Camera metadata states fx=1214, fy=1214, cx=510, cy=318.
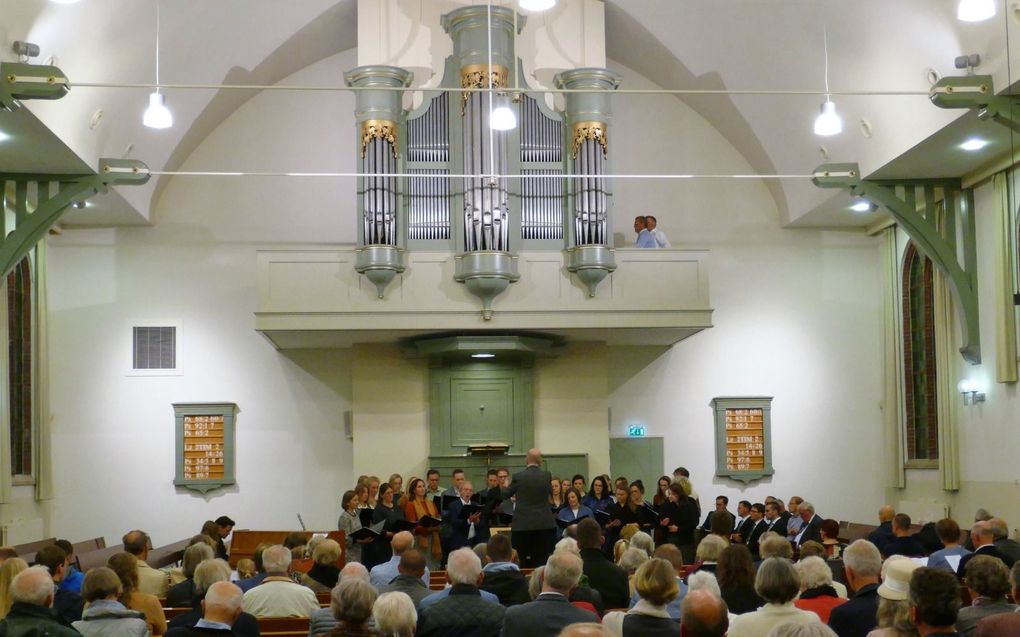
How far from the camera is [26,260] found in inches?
614

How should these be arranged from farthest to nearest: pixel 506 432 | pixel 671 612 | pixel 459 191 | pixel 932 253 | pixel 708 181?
pixel 708 181 → pixel 506 432 → pixel 459 191 → pixel 932 253 → pixel 671 612

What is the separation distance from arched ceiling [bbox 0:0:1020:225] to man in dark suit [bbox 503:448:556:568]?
223 inches

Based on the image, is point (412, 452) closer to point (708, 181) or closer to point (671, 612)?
point (708, 181)

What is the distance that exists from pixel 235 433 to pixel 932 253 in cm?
958

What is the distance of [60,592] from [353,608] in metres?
2.91

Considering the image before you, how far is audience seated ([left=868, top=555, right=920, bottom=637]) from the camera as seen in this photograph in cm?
463

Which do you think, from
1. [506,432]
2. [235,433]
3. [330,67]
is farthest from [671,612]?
[330,67]

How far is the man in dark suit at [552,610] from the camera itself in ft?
18.0

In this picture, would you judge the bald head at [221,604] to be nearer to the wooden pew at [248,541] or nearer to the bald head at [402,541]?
the bald head at [402,541]

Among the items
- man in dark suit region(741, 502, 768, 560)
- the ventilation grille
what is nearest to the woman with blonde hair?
man in dark suit region(741, 502, 768, 560)

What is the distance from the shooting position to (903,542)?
10602mm

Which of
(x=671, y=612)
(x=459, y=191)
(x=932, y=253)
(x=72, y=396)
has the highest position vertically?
(x=459, y=191)

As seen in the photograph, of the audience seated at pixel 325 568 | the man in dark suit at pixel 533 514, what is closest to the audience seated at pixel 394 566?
the audience seated at pixel 325 568

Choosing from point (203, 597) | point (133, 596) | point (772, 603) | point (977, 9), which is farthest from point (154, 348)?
point (772, 603)
